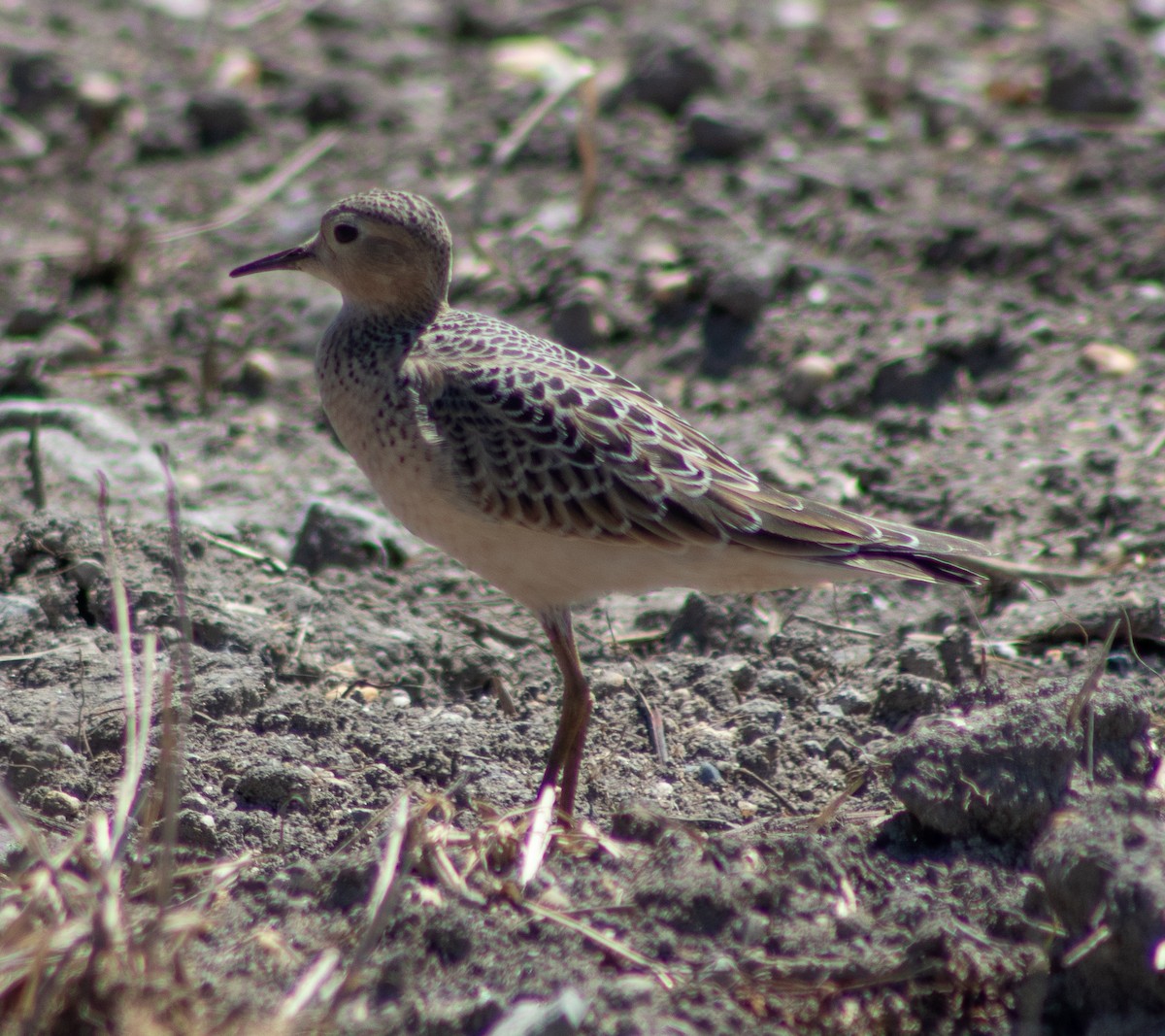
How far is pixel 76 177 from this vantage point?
8.72m

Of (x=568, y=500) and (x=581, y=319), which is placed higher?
(x=568, y=500)

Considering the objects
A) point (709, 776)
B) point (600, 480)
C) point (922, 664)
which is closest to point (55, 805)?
point (600, 480)

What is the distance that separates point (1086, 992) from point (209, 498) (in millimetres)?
4263

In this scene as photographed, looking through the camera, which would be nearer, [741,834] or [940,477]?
[741,834]

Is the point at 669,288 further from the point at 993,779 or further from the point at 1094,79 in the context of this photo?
the point at 993,779

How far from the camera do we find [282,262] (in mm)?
5484

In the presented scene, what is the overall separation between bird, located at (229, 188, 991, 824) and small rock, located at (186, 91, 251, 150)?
457cm

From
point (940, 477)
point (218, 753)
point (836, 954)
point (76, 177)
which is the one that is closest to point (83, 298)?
point (76, 177)

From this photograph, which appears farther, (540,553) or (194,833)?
(540,553)

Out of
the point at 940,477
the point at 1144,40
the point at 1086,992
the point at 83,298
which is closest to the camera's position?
the point at 1086,992

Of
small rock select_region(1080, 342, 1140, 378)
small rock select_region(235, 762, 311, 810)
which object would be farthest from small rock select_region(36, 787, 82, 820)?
small rock select_region(1080, 342, 1140, 378)

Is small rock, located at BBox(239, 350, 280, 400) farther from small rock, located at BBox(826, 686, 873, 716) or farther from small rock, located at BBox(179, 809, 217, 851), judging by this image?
small rock, located at BBox(826, 686, 873, 716)

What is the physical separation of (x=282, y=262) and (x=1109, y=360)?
3917 mm

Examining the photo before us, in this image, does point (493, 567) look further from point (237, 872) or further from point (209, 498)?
point (209, 498)
